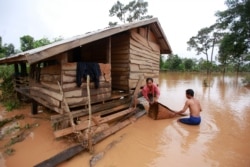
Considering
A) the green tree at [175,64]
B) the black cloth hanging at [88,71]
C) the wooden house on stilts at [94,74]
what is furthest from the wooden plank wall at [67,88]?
the green tree at [175,64]

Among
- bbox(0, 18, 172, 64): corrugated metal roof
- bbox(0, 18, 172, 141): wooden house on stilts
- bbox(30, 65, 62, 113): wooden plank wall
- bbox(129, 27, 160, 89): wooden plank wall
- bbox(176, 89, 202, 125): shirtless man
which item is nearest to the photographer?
bbox(0, 18, 172, 64): corrugated metal roof

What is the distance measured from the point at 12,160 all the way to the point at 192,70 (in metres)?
50.6

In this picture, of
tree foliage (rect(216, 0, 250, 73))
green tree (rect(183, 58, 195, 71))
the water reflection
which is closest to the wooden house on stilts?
the water reflection

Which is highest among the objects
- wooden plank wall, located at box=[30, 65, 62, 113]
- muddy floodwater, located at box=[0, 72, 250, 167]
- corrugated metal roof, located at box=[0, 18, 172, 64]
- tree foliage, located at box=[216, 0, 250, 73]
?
tree foliage, located at box=[216, 0, 250, 73]

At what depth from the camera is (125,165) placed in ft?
12.2

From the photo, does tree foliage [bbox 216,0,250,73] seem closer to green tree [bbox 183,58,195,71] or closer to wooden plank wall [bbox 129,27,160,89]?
wooden plank wall [bbox 129,27,160,89]

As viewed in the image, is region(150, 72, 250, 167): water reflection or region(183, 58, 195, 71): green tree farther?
region(183, 58, 195, 71): green tree

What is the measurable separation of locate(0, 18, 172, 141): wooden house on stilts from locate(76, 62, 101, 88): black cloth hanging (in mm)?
30

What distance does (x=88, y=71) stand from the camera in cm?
551

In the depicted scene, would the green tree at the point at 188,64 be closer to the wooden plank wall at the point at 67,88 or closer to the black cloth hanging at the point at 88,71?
the wooden plank wall at the point at 67,88

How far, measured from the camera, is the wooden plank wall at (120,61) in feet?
25.2

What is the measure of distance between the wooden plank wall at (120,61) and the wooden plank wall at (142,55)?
0.22m

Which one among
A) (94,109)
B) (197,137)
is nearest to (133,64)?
(94,109)

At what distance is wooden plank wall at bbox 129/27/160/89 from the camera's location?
7.83m
